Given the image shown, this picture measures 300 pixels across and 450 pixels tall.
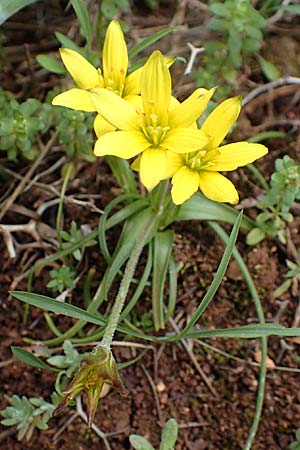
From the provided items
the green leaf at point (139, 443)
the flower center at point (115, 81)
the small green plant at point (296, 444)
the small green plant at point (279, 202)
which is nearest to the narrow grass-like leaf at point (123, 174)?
the flower center at point (115, 81)

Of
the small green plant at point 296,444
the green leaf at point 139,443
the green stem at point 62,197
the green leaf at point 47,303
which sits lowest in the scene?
the small green plant at point 296,444

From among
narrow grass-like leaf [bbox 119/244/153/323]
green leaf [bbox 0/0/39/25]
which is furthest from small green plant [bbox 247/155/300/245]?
green leaf [bbox 0/0/39/25]

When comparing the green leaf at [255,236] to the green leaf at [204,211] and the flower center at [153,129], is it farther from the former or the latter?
the flower center at [153,129]

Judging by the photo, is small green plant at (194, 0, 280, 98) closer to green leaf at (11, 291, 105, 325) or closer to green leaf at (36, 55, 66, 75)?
green leaf at (36, 55, 66, 75)

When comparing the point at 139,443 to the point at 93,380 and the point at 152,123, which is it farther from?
the point at 152,123

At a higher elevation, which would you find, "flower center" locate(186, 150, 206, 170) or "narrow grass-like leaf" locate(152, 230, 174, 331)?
"flower center" locate(186, 150, 206, 170)

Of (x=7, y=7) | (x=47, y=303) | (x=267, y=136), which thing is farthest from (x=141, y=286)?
(x=7, y=7)
